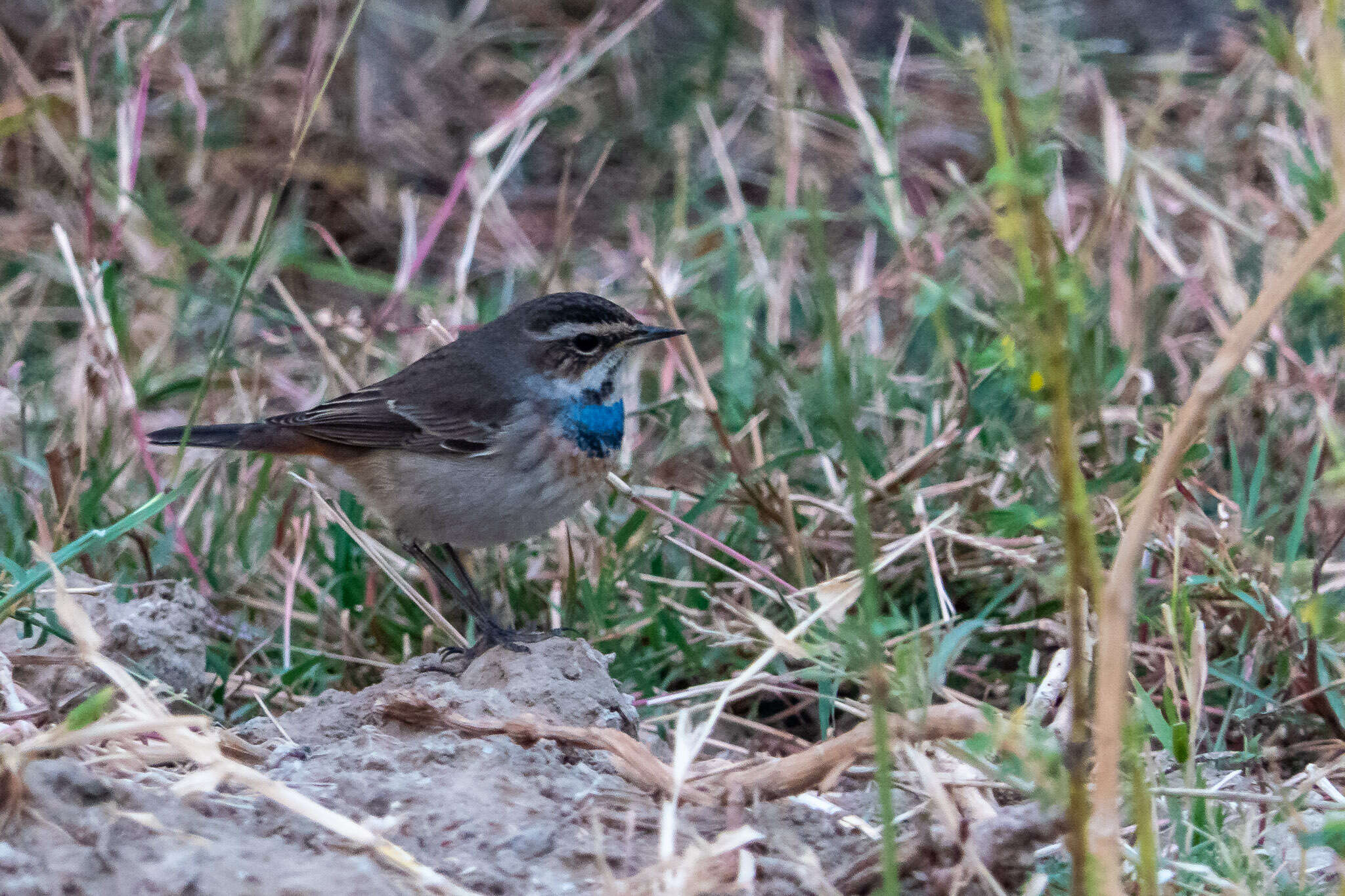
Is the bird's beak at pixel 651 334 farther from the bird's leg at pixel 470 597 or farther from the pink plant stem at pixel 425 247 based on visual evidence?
the pink plant stem at pixel 425 247

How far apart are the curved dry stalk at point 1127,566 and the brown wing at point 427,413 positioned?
3324 millimetres

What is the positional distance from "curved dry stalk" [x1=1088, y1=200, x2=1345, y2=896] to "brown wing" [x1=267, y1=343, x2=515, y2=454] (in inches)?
131

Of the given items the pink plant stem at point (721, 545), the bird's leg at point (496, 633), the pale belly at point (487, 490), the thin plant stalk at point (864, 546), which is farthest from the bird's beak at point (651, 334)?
the thin plant stalk at point (864, 546)

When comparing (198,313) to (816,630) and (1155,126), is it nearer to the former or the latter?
(816,630)

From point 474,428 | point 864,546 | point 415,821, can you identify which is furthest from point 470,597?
point 864,546

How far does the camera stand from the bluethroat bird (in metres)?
5.30

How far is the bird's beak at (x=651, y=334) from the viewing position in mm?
5359

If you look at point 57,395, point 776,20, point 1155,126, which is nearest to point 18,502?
point 57,395

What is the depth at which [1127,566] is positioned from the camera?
8.00 feet

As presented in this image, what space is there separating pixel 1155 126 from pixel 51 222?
20.8 feet

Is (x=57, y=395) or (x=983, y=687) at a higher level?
(x=57, y=395)

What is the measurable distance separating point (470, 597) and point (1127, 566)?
10.6 feet

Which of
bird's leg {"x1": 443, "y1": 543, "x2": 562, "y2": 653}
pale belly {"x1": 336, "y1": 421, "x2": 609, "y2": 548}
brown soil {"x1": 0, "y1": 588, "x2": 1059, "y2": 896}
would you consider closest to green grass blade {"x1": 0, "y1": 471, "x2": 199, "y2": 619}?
brown soil {"x1": 0, "y1": 588, "x2": 1059, "y2": 896}

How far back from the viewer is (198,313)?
7.83 meters
